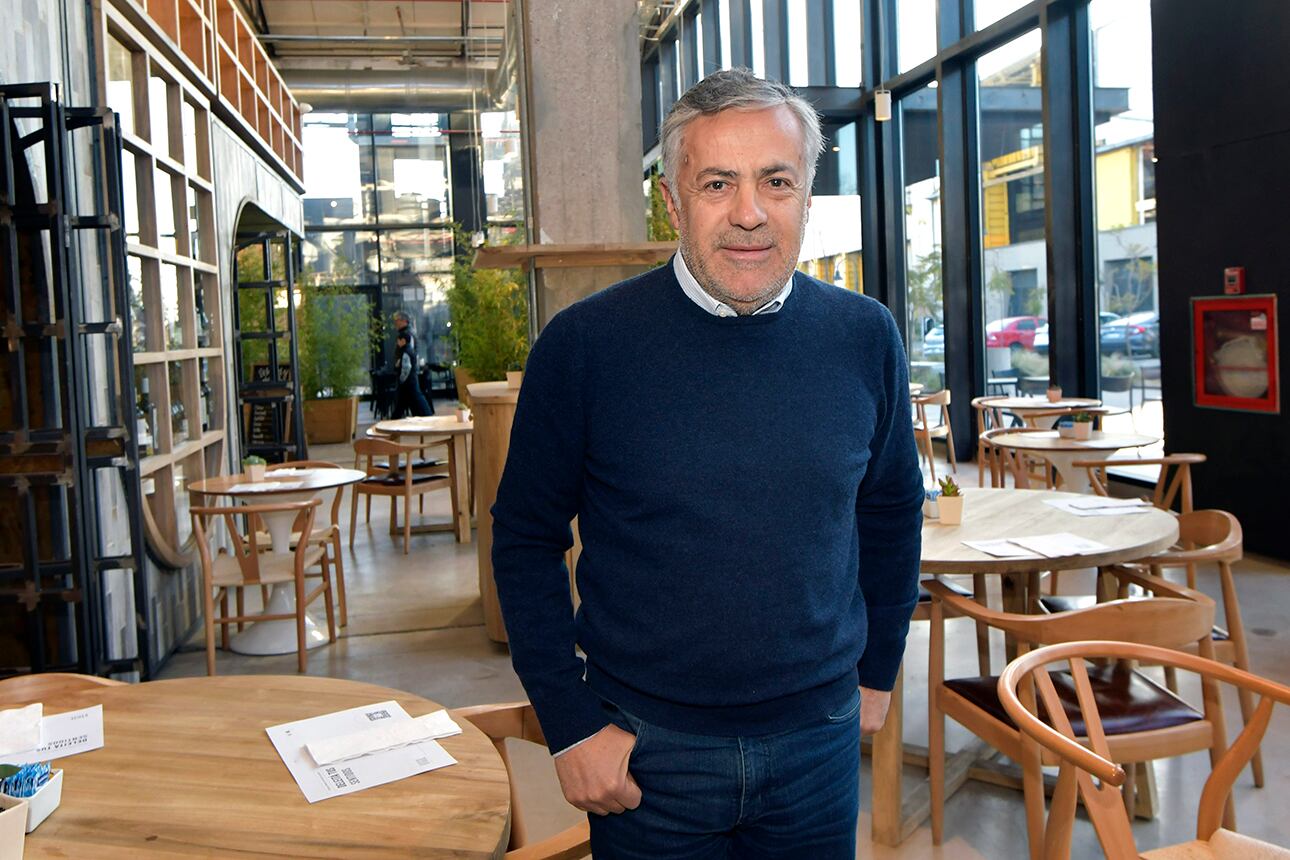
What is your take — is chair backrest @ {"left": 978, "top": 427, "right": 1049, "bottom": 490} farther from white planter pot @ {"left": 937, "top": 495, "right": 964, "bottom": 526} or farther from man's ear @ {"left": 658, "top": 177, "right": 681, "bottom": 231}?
man's ear @ {"left": 658, "top": 177, "right": 681, "bottom": 231}

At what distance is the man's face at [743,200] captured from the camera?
4.70ft

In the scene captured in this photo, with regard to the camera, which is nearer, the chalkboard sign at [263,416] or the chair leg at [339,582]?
the chair leg at [339,582]

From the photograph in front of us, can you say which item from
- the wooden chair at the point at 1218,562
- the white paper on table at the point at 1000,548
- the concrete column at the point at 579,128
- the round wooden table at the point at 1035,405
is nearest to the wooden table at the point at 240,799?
the white paper on table at the point at 1000,548

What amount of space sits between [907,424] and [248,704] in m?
1.27

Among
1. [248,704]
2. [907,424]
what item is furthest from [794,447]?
[248,704]

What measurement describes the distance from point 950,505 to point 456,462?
537 centimetres

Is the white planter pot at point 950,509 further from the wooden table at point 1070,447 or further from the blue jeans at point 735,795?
the wooden table at point 1070,447

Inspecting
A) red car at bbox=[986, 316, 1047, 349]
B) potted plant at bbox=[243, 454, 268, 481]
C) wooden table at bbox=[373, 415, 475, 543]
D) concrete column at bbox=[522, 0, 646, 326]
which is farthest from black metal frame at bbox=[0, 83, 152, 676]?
red car at bbox=[986, 316, 1047, 349]

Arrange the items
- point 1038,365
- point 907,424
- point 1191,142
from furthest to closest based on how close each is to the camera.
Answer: point 1038,365, point 1191,142, point 907,424

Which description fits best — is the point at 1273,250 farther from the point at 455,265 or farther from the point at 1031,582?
the point at 455,265

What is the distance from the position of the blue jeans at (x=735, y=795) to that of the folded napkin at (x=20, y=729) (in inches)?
40.3

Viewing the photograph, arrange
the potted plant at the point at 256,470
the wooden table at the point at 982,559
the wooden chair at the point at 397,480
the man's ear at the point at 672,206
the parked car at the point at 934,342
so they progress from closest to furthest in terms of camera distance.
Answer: the man's ear at the point at 672,206
the wooden table at the point at 982,559
the potted plant at the point at 256,470
the wooden chair at the point at 397,480
the parked car at the point at 934,342

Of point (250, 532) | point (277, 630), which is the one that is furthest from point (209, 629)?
point (277, 630)

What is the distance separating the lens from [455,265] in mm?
14070
